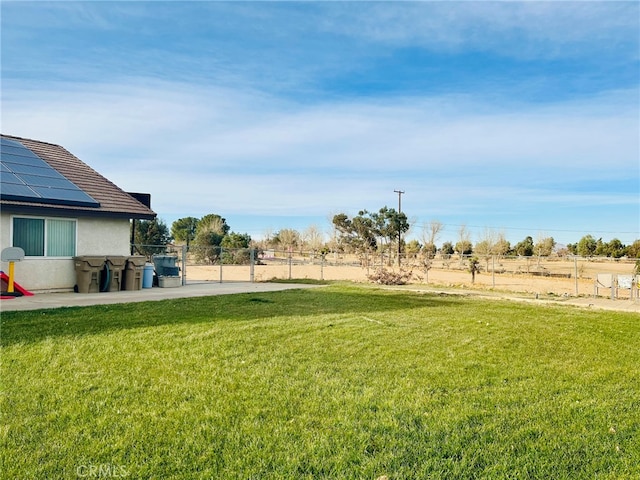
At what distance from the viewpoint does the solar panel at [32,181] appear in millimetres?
12000

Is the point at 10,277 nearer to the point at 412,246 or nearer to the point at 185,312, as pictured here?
the point at 185,312

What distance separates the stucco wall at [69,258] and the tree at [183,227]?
37.6m

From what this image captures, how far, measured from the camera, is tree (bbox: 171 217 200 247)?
5150 centimetres

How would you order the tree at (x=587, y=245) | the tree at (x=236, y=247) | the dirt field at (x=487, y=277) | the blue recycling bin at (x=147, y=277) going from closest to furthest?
the blue recycling bin at (x=147, y=277) < the dirt field at (x=487, y=277) < the tree at (x=236, y=247) < the tree at (x=587, y=245)

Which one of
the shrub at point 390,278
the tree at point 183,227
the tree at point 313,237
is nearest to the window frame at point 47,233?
the shrub at point 390,278

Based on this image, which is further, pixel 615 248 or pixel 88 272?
pixel 615 248

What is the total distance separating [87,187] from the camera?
14.7 meters

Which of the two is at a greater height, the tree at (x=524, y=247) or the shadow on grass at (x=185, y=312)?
the tree at (x=524, y=247)

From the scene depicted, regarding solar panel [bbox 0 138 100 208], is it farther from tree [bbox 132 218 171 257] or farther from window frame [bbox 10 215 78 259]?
tree [bbox 132 218 171 257]

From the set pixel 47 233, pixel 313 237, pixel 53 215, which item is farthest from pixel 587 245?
pixel 47 233

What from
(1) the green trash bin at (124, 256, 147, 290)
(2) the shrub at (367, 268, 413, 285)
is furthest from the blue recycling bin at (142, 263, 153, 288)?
(2) the shrub at (367, 268, 413, 285)

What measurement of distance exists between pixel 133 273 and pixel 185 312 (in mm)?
5894

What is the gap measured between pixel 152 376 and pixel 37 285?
32.1 feet

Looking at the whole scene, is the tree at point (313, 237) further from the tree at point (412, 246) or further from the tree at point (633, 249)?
the tree at point (633, 249)
